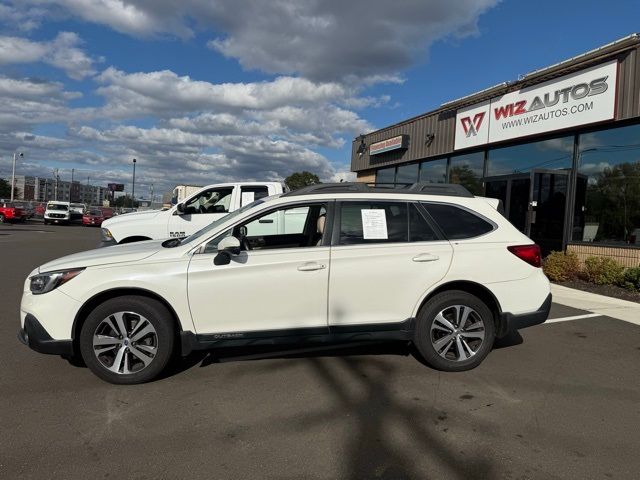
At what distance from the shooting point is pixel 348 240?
477 cm

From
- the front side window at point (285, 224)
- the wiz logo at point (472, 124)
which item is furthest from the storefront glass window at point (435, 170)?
the front side window at point (285, 224)

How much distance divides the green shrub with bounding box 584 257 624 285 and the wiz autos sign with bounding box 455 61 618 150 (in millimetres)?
3002

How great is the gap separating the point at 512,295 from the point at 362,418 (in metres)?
2.10

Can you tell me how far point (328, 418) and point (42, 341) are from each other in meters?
2.49

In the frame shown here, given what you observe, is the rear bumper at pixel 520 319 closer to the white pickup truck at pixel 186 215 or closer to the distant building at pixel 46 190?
the white pickup truck at pixel 186 215

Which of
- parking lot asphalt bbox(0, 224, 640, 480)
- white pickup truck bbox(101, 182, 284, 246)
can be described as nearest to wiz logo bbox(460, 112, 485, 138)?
white pickup truck bbox(101, 182, 284, 246)

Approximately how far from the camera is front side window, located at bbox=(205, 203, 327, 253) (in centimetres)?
479

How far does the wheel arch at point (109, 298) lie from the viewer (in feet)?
14.1

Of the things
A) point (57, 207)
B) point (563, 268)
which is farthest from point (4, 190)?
point (563, 268)

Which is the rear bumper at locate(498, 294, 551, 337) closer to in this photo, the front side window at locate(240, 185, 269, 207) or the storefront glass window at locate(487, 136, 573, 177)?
the front side window at locate(240, 185, 269, 207)

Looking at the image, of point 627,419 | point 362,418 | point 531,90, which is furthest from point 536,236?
point 362,418

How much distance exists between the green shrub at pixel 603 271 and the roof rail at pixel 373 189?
20.9 feet

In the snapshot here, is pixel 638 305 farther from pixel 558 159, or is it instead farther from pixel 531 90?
pixel 531 90

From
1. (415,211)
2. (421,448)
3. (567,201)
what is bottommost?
(421,448)
